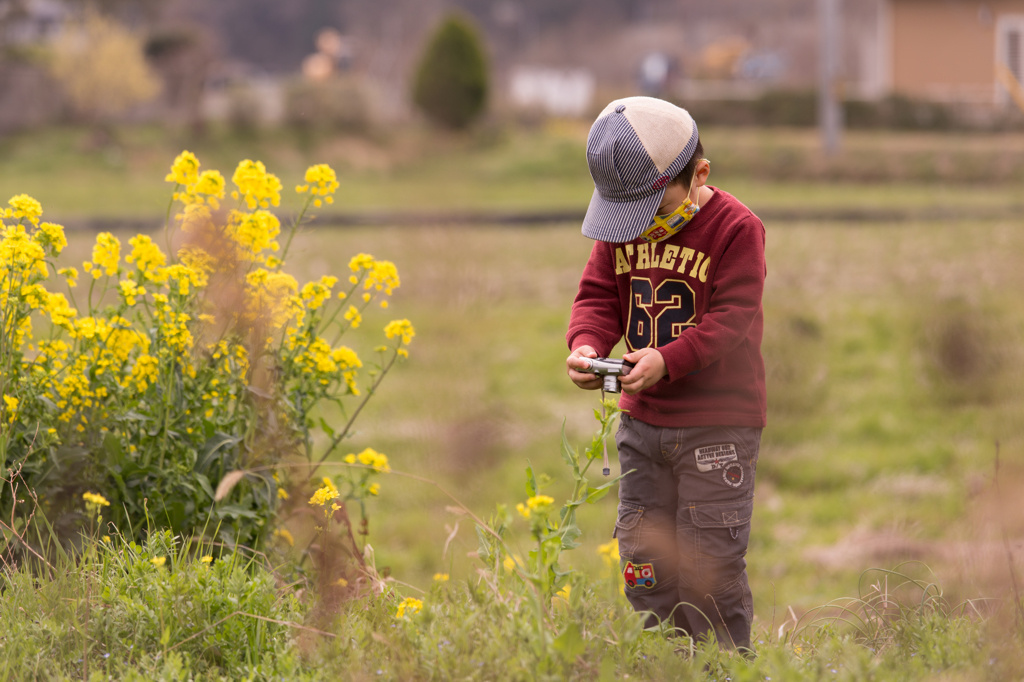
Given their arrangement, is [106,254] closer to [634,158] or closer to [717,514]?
[634,158]

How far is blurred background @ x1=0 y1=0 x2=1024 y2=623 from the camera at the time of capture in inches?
161

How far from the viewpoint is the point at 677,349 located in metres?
2.02

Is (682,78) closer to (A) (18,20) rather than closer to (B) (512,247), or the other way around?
(A) (18,20)

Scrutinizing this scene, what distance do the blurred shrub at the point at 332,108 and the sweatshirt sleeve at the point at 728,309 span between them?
2315 centimetres

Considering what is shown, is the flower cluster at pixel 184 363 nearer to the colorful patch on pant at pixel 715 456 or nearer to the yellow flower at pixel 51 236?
the yellow flower at pixel 51 236

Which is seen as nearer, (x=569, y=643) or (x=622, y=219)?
(x=569, y=643)

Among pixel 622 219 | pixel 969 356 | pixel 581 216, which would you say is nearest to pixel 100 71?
pixel 581 216

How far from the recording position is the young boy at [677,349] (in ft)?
6.73

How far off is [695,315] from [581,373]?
33 cm

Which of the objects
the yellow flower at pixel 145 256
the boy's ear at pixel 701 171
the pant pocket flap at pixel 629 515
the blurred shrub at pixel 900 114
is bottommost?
the pant pocket flap at pixel 629 515

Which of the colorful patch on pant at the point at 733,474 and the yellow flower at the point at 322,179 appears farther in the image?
the yellow flower at the point at 322,179

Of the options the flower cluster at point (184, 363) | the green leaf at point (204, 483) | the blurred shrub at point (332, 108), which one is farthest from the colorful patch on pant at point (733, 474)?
the blurred shrub at point (332, 108)

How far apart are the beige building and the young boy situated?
87.8 feet

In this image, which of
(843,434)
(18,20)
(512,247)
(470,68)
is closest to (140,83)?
(18,20)
